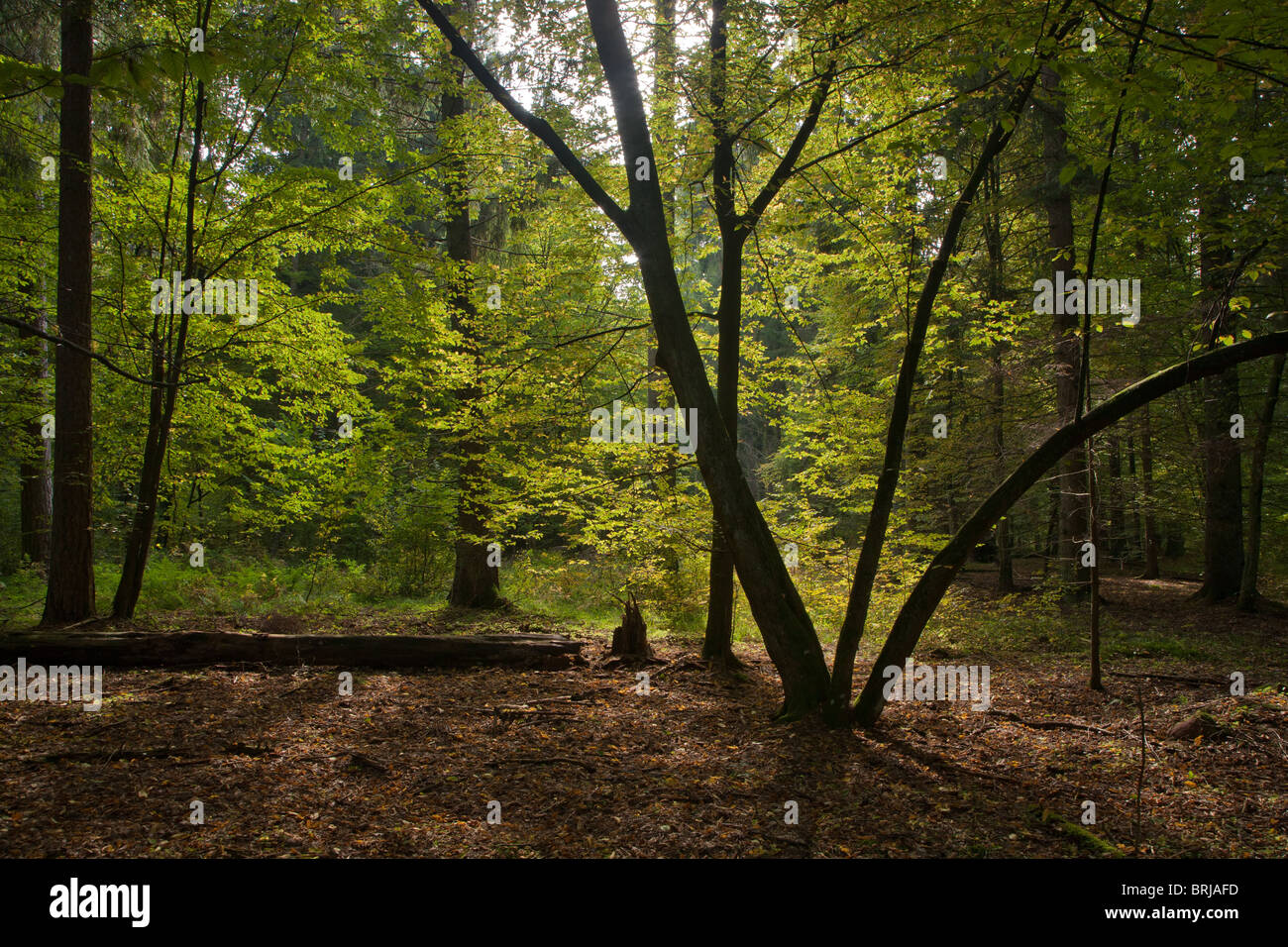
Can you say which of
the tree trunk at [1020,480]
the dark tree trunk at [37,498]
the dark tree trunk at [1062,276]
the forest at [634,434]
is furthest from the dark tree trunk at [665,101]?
the dark tree trunk at [37,498]

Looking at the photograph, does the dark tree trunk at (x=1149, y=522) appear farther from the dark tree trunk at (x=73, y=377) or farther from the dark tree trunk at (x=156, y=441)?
the dark tree trunk at (x=73, y=377)

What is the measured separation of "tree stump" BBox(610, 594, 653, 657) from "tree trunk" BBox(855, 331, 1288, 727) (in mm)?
2870

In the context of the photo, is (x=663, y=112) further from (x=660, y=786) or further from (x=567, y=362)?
(x=660, y=786)

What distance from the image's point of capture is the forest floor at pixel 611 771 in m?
3.52

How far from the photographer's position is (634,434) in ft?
27.0

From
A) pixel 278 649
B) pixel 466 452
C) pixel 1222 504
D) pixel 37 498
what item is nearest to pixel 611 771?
pixel 278 649

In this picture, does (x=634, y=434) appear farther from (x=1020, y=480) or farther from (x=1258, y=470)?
(x=1258, y=470)

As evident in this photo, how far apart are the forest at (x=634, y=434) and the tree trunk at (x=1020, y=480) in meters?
0.03

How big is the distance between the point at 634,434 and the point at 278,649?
4.36 m

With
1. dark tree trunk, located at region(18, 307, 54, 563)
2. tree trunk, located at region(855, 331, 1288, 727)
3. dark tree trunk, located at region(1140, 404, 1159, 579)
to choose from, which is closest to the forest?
tree trunk, located at region(855, 331, 1288, 727)

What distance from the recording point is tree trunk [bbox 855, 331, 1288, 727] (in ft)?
14.3
